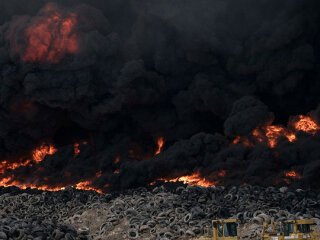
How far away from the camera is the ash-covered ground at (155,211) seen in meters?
28.5

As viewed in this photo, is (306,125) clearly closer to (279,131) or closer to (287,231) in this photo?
(279,131)

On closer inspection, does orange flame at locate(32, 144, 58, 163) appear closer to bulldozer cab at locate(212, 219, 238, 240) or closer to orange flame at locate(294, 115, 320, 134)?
orange flame at locate(294, 115, 320, 134)

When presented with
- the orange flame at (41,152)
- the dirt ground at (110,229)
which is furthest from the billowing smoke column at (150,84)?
the dirt ground at (110,229)

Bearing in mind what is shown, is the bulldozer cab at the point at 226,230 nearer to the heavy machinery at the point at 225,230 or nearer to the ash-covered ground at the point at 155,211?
the heavy machinery at the point at 225,230

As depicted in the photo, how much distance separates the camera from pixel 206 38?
184ft

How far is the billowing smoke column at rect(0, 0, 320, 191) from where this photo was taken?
50.7 m

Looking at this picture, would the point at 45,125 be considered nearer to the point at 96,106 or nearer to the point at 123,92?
the point at 96,106

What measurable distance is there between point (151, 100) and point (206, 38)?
1078 centimetres

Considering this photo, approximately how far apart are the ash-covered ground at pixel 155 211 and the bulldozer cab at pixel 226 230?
7450 millimetres

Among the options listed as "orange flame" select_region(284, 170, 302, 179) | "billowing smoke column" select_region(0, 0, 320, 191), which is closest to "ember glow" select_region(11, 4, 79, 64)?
"billowing smoke column" select_region(0, 0, 320, 191)

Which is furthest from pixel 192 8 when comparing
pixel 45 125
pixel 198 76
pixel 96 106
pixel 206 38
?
pixel 45 125

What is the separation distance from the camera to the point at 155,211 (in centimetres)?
3466

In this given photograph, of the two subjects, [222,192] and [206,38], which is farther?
[206,38]

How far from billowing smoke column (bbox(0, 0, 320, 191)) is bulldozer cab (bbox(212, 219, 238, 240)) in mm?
27326
